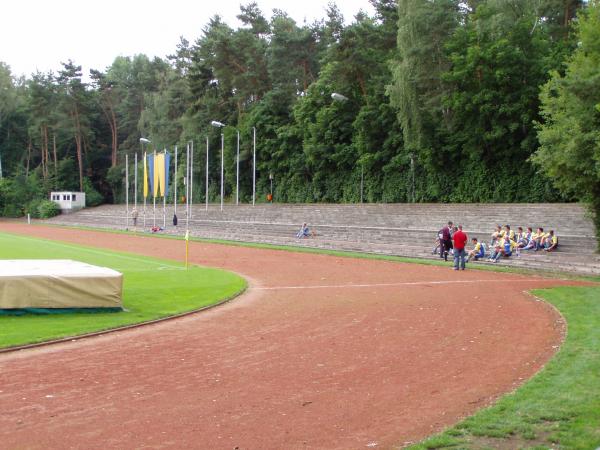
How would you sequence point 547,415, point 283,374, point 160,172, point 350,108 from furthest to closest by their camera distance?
point 350,108 < point 160,172 < point 283,374 < point 547,415

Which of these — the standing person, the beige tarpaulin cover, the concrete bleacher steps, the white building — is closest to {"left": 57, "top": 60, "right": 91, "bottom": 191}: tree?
the white building

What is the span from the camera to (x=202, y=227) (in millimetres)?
53625

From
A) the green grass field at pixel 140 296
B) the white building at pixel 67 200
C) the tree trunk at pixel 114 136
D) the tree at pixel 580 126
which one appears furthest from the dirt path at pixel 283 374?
the tree trunk at pixel 114 136

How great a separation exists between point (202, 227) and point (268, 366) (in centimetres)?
4433

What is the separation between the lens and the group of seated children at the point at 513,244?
2775cm

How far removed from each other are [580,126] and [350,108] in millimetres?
36544

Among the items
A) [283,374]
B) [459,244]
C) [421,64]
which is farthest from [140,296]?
[421,64]

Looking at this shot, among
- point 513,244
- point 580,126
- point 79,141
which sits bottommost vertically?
point 513,244

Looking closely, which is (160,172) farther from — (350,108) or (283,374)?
(283,374)

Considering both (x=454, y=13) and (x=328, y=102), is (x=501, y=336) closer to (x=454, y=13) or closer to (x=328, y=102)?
(x=454, y=13)

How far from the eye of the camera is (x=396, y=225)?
139 ft

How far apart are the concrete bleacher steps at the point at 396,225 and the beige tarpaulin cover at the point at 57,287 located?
18121 millimetres

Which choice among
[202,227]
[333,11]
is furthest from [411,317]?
[333,11]

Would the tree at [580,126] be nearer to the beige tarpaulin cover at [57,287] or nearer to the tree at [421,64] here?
the beige tarpaulin cover at [57,287]
